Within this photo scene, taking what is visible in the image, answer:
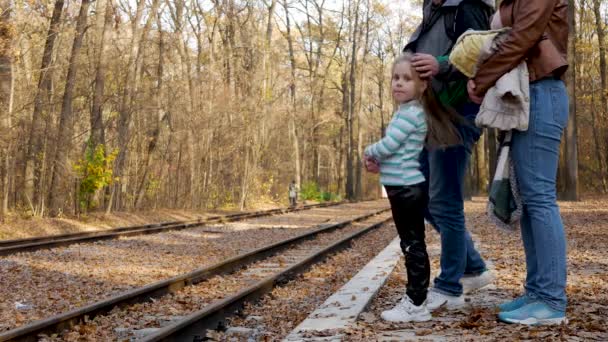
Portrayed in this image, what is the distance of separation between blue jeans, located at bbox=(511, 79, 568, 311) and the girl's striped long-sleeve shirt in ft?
1.69

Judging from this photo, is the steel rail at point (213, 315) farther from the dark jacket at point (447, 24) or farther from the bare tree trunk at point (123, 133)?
the bare tree trunk at point (123, 133)

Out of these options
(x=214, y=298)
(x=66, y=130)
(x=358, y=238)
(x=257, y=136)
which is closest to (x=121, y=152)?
(x=66, y=130)

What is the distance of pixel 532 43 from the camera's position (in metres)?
3.61

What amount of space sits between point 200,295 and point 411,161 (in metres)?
3.46

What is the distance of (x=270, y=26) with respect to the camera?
33906 millimetres

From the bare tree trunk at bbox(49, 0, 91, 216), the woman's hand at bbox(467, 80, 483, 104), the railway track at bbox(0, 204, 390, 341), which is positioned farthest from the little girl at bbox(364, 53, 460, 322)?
the bare tree trunk at bbox(49, 0, 91, 216)

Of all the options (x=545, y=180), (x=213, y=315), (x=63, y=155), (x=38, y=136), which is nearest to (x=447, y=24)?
(x=545, y=180)

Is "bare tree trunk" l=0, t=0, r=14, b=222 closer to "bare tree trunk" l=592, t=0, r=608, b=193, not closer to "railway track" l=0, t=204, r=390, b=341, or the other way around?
"railway track" l=0, t=204, r=390, b=341

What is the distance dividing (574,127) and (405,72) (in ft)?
70.5

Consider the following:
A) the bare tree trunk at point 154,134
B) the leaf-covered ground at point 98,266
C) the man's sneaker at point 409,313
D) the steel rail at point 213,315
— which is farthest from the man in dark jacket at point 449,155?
the bare tree trunk at point 154,134

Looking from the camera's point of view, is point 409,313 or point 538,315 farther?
point 409,313

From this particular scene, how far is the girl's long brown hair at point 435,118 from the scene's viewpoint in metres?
3.88

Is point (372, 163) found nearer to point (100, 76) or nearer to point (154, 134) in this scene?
point (100, 76)

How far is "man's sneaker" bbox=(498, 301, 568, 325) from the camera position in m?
3.65
